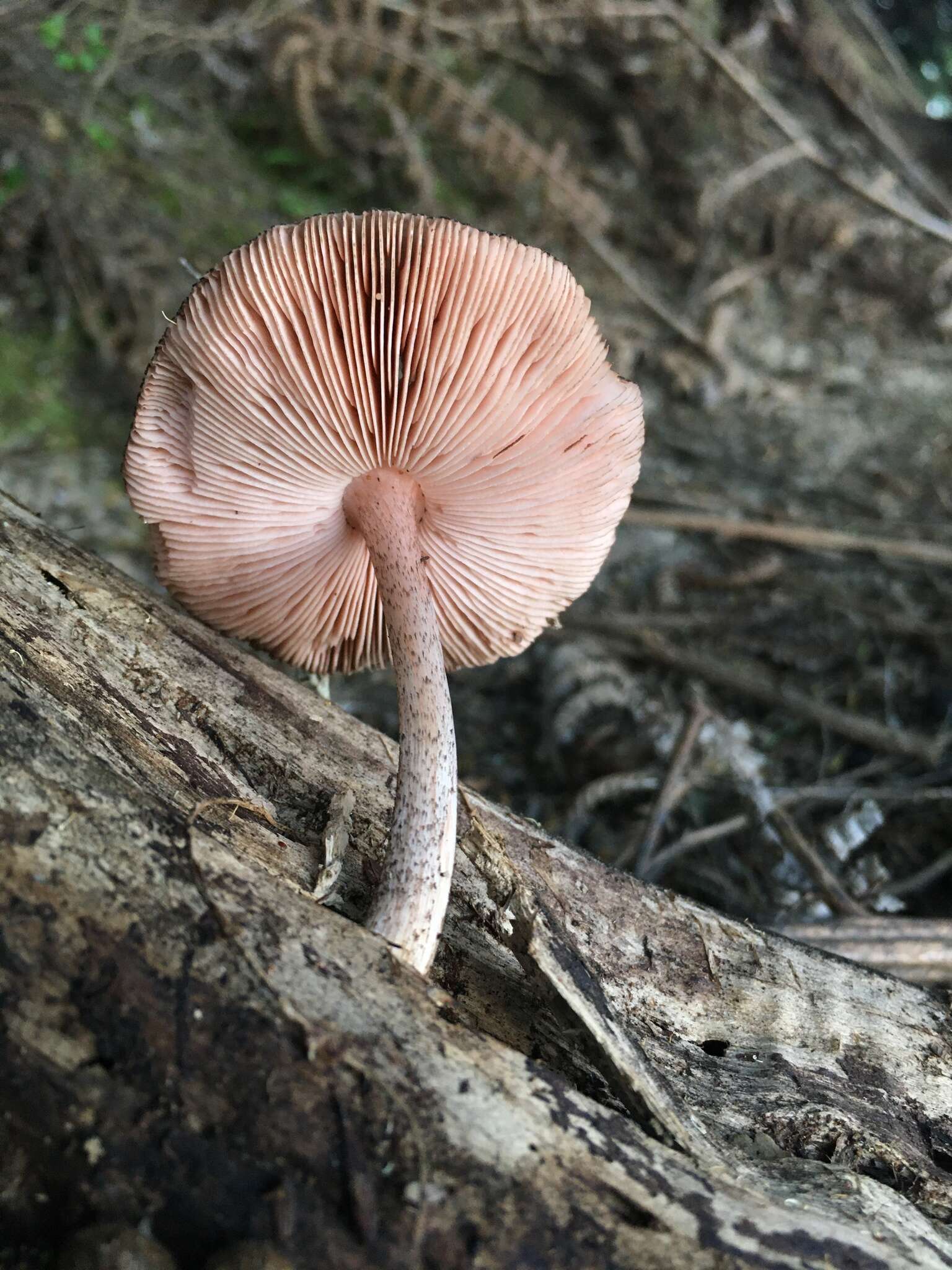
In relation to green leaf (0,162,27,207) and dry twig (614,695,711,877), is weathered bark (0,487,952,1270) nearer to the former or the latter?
dry twig (614,695,711,877)

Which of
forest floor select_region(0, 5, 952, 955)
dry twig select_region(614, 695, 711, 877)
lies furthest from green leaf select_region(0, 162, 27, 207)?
dry twig select_region(614, 695, 711, 877)

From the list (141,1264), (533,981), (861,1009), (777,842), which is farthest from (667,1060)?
(777,842)

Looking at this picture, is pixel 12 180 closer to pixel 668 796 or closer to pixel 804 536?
pixel 668 796

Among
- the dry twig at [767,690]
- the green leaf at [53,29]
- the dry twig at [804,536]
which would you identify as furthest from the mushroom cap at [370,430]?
the green leaf at [53,29]

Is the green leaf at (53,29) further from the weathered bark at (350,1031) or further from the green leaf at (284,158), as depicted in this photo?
the weathered bark at (350,1031)

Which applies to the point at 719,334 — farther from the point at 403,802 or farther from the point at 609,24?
the point at 403,802
